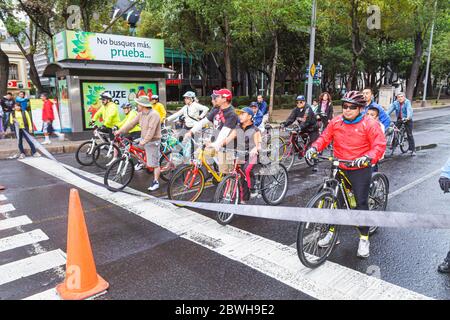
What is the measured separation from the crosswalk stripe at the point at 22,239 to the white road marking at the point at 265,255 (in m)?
1.42

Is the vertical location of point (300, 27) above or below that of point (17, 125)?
above

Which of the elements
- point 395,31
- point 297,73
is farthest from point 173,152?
point 297,73

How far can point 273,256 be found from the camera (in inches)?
165

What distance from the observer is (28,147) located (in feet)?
39.1

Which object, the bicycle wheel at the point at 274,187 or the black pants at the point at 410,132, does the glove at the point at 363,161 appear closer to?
the bicycle wheel at the point at 274,187

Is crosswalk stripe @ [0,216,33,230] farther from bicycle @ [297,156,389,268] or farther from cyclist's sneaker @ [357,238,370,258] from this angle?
cyclist's sneaker @ [357,238,370,258]

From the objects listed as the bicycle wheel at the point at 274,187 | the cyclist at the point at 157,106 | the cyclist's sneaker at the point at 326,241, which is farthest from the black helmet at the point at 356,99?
the cyclist at the point at 157,106

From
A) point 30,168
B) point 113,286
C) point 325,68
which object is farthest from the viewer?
point 325,68

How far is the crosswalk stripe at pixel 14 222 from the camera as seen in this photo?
5215mm

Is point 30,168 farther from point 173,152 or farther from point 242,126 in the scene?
point 242,126

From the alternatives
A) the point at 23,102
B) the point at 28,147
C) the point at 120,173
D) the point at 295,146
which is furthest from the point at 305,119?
the point at 23,102

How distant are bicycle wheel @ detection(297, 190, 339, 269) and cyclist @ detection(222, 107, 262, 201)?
1.74 meters

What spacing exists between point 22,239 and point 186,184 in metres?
2.51

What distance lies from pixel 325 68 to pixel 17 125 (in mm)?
27581
